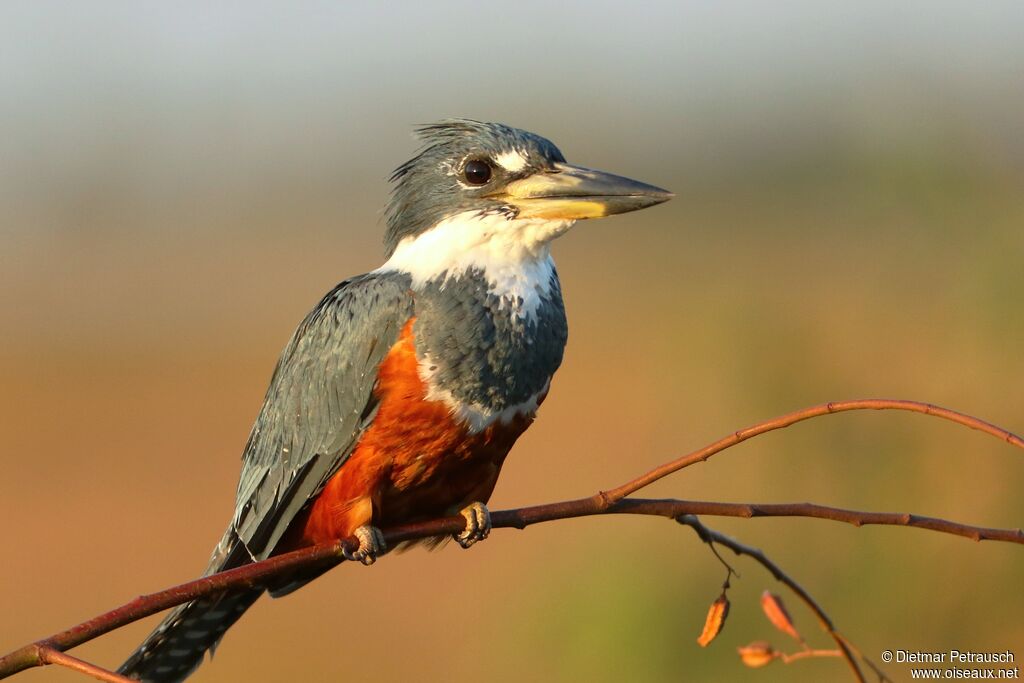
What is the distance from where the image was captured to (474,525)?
318 cm

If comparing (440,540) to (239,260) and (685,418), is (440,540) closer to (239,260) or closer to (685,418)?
(685,418)

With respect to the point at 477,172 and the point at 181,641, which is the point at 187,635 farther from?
the point at 477,172

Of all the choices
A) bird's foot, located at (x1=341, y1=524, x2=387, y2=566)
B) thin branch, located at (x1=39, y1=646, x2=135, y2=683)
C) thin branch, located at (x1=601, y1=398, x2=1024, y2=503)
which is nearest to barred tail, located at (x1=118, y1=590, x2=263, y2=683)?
bird's foot, located at (x1=341, y1=524, x2=387, y2=566)

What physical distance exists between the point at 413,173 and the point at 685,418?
302cm

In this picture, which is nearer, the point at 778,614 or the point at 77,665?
the point at 77,665

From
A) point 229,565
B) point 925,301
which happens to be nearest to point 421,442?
point 229,565

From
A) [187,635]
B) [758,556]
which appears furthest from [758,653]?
[187,635]

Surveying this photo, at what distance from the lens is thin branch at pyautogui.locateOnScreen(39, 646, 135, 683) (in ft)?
5.93

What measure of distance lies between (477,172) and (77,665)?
1838mm

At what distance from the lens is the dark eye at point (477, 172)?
10.9ft

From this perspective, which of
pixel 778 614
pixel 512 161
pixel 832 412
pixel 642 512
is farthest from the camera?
pixel 512 161

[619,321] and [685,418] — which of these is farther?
[619,321]

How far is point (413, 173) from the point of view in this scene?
351 cm

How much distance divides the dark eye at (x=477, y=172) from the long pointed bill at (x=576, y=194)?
0.24ft
